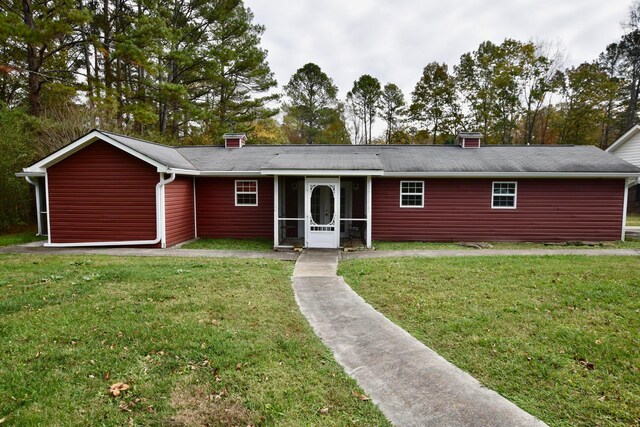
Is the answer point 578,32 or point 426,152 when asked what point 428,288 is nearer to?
point 426,152

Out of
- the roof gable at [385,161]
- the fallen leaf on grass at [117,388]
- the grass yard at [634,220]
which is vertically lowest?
the fallen leaf on grass at [117,388]

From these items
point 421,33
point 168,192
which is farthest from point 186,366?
point 421,33

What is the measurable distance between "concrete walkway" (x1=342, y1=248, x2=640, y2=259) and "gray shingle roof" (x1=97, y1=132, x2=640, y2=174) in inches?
110

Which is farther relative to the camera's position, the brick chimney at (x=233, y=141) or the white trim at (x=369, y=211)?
the brick chimney at (x=233, y=141)

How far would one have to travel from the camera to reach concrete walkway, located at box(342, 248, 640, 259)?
34.3 feet

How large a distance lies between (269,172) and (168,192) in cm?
362

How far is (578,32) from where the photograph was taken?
2395 centimetres

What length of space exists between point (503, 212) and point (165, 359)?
12.7 m

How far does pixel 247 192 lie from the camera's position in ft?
45.5

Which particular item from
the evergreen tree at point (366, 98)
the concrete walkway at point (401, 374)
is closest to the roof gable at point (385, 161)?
the concrete walkway at point (401, 374)

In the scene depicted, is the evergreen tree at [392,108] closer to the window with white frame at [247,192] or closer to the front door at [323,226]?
the window with white frame at [247,192]

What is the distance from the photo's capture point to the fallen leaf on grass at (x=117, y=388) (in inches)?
131

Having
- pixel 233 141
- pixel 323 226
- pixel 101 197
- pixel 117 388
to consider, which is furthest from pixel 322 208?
pixel 117 388

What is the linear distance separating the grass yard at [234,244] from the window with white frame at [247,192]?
1533 millimetres
